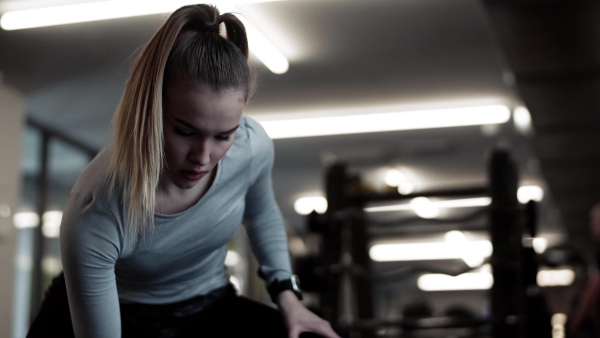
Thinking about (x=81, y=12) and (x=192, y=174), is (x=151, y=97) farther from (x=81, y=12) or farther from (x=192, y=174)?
(x=81, y=12)

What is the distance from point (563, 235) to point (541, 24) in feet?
31.4

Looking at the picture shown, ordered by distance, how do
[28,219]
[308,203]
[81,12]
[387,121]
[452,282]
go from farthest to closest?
[452,282], [308,203], [387,121], [28,219], [81,12]

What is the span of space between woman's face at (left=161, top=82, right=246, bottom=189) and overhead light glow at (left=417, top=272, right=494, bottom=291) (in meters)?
14.0

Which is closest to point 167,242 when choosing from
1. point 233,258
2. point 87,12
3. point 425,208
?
point 87,12

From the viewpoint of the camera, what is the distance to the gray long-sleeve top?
125cm

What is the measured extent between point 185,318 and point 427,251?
12.4 meters

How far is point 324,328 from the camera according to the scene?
1530 mm

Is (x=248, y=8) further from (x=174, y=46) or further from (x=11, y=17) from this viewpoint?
(x=174, y=46)

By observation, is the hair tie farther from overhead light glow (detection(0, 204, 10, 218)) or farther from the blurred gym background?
overhead light glow (detection(0, 204, 10, 218))

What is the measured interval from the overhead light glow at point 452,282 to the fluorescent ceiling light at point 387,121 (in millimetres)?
7736

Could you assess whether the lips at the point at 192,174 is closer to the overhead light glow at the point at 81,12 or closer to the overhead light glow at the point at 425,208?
the overhead light glow at the point at 81,12

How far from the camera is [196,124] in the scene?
1.20 m

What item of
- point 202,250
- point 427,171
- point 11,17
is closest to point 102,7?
point 11,17

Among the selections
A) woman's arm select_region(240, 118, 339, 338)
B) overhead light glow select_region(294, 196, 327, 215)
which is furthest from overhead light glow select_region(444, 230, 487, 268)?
woman's arm select_region(240, 118, 339, 338)
